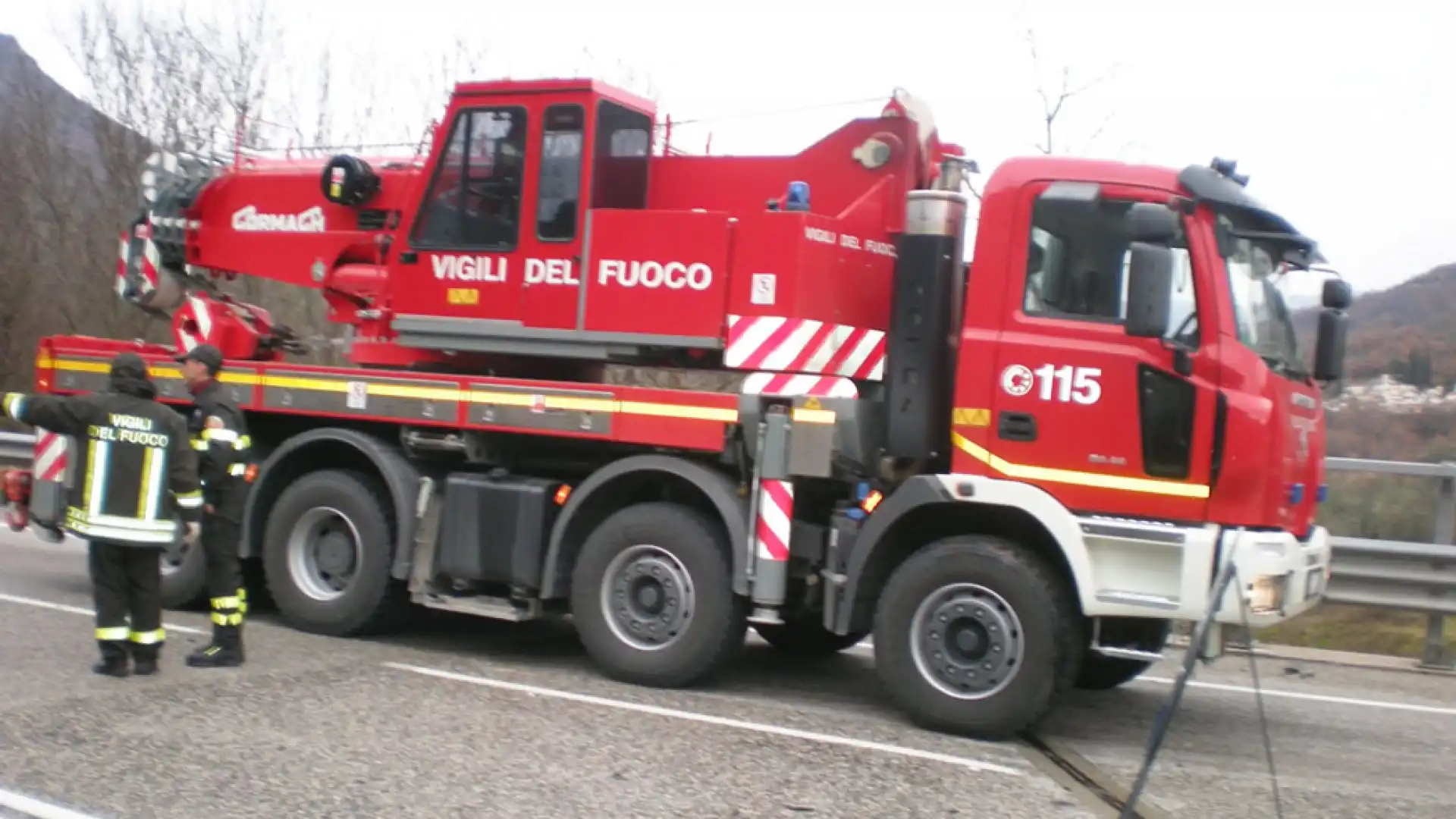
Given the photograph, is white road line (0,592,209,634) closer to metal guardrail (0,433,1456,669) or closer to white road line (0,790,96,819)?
white road line (0,790,96,819)

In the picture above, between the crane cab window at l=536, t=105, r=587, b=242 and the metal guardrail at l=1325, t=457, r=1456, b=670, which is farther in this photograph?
the metal guardrail at l=1325, t=457, r=1456, b=670

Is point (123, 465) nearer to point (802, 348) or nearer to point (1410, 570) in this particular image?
point (802, 348)

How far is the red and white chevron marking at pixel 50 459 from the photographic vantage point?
32.4 feet

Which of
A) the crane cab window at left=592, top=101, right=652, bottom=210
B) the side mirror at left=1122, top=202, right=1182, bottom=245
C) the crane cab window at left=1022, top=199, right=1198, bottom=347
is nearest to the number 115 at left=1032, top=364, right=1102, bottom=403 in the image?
the crane cab window at left=1022, top=199, right=1198, bottom=347

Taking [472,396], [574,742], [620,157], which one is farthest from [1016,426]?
[472,396]

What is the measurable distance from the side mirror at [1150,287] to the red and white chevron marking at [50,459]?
23.8 ft

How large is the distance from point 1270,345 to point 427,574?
499cm

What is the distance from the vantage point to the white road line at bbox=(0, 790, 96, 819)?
16.8ft

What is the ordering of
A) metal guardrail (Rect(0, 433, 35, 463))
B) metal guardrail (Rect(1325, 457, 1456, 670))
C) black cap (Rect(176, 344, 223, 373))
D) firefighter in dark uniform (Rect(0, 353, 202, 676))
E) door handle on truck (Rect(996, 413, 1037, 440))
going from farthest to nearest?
metal guardrail (Rect(0, 433, 35, 463)) < metal guardrail (Rect(1325, 457, 1456, 670)) < black cap (Rect(176, 344, 223, 373)) < firefighter in dark uniform (Rect(0, 353, 202, 676)) < door handle on truck (Rect(996, 413, 1037, 440))

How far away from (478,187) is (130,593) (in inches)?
123

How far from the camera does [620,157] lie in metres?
8.61

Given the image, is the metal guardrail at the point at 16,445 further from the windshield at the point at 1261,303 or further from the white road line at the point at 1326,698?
the windshield at the point at 1261,303

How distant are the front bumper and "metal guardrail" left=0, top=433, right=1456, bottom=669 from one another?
3387mm

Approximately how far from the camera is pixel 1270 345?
7.14 metres
